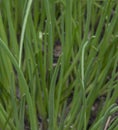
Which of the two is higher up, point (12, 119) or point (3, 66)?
point (3, 66)

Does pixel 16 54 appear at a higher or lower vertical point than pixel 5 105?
higher

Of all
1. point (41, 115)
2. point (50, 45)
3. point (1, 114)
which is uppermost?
point (50, 45)

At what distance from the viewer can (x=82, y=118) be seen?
74 cm

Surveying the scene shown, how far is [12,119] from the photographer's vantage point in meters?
0.89

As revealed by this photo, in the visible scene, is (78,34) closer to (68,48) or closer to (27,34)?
(68,48)

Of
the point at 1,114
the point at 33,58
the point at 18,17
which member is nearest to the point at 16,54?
the point at 33,58

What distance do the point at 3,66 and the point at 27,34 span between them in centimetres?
12

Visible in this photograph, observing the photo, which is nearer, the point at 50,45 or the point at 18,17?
the point at 50,45

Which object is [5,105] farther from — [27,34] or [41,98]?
[27,34]

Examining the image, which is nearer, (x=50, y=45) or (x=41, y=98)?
(x=50, y=45)

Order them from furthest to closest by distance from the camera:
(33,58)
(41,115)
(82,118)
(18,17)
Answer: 1. (18,17)
2. (41,115)
3. (33,58)
4. (82,118)

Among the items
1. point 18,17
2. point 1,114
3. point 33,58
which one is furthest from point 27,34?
point 18,17

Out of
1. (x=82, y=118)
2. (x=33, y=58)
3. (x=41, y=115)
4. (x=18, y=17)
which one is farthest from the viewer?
(x=18, y=17)

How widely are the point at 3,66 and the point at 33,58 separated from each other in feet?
0.28
